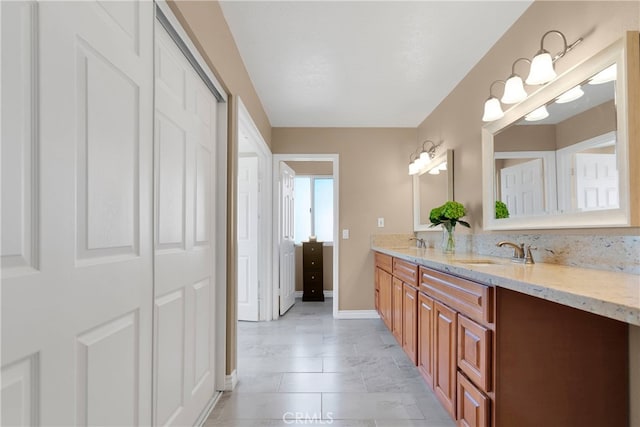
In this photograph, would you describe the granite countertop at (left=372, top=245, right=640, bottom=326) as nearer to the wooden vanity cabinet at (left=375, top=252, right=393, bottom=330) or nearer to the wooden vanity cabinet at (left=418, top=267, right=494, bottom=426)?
the wooden vanity cabinet at (left=418, top=267, right=494, bottom=426)

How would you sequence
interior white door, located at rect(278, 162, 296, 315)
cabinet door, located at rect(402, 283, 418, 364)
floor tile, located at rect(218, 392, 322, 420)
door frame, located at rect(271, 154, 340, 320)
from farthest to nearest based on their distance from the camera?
interior white door, located at rect(278, 162, 296, 315), door frame, located at rect(271, 154, 340, 320), cabinet door, located at rect(402, 283, 418, 364), floor tile, located at rect(218, 392, 322, 420)

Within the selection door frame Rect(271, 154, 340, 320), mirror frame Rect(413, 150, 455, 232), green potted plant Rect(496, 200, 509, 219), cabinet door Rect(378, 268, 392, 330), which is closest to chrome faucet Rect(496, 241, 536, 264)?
green potted plant Rect(496, 200, 509, 219)

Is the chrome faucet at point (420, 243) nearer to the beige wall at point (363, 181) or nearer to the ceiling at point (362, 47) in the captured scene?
the beige wall at point (363, 181)

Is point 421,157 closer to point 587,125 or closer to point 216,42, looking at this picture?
point 587,125

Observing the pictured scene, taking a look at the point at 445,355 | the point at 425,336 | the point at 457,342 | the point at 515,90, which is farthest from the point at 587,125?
the point at 425,336

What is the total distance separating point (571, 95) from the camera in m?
1.56

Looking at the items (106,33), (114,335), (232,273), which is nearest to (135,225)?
(114,335)

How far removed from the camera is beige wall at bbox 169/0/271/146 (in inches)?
56.6

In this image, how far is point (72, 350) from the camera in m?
0.81

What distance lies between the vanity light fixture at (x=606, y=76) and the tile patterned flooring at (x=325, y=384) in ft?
6.03

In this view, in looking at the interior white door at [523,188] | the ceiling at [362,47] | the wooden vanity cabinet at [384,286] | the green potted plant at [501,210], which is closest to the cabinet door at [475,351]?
the interior white door at [523,188]

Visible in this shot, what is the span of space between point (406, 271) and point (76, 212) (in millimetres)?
2126

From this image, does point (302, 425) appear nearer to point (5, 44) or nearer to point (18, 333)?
point (18, 333)

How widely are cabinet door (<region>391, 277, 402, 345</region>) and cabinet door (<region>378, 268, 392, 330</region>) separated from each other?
16 cm
